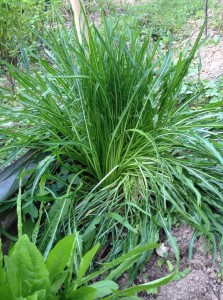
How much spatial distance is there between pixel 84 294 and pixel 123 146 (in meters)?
0.88

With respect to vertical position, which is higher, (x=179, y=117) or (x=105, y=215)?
(x=179, y=117)

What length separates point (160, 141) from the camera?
1854mm

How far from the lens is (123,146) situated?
6.31 feet

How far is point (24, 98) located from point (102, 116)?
1.23 feet

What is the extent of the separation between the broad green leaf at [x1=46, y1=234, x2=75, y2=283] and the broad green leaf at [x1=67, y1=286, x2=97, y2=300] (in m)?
0.08

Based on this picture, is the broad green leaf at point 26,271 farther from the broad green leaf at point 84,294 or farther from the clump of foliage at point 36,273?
the broad green leaf at point 84,294

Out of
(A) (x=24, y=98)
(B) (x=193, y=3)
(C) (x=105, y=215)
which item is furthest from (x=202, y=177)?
(B) (x=193, y=3)

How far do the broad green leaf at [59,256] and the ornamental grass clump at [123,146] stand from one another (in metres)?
0.36

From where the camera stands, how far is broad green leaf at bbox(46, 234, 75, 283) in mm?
1156

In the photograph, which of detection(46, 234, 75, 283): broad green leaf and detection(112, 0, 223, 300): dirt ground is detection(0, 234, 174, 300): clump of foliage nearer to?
detection(46, 234, 75, 283): broad green leaf

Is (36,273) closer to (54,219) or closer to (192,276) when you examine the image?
(54,219)

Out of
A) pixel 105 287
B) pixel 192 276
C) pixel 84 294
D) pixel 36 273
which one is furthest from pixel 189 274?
pixel 36 273

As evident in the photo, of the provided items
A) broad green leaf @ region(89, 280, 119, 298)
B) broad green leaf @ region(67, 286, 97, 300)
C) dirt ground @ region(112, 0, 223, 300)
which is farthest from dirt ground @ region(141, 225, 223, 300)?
broad green leaf @ region(67, 286, 97, 300)

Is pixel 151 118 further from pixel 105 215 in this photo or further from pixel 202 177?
pixel 105 215
